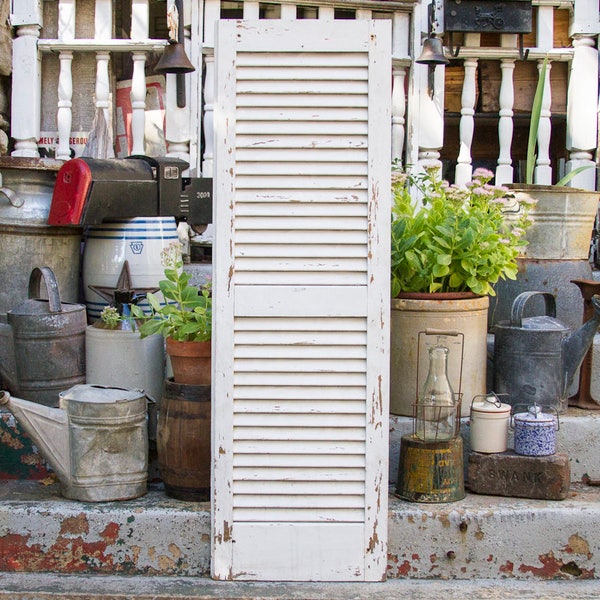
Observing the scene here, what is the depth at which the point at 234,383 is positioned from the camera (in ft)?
9.07

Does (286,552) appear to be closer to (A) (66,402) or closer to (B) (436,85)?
(A) (66,402)

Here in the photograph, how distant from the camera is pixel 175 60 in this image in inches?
171

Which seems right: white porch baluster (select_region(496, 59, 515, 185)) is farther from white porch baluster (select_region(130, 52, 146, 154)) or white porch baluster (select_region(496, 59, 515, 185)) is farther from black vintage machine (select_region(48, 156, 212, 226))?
white porch baluster (select_region(130, 52, 146, 154))

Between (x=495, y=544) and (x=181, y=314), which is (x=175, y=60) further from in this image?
(x=495, y=544)

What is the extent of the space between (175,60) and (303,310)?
6.83 feet

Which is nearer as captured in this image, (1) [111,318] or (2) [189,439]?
(2) [189,439]

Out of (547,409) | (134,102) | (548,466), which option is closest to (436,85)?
(134,102)

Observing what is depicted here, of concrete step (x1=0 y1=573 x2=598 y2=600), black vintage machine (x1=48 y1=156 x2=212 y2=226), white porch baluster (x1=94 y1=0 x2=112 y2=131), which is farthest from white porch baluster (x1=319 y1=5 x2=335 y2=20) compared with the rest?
concrete step (x1=0 y1=573 x2=598 y2=600)

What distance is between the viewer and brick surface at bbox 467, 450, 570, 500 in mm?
3018

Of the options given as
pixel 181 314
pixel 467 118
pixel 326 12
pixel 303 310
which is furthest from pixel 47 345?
pixel 467 118

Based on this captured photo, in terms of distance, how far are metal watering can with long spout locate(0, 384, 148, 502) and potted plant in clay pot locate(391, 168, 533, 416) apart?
3.33 feet

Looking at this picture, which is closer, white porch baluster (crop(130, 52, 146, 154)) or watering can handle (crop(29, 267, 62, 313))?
watering can handle (crop(29, 267, 62, 313))

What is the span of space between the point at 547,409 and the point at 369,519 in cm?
94

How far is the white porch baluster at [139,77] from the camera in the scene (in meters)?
4.66
